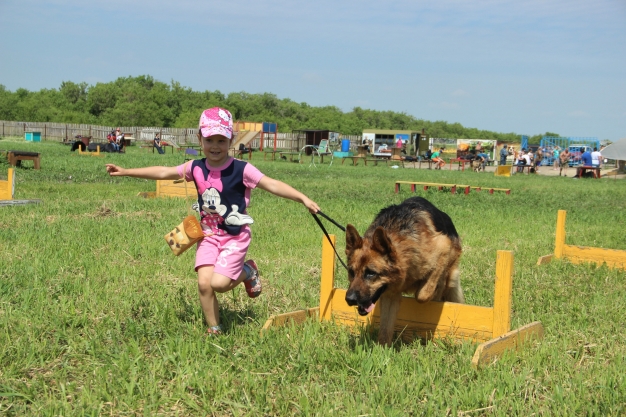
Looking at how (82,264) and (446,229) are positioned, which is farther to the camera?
(82,264)

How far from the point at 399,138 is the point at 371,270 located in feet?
188

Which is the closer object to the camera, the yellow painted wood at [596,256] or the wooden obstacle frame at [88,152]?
the yellow painted wood at [596,256]

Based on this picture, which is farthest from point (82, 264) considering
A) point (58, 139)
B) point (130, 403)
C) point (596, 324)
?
point (58, 139)

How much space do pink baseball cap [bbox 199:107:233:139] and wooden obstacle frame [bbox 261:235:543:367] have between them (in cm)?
130

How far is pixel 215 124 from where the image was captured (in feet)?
16.5

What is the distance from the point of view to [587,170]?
36.6 metres

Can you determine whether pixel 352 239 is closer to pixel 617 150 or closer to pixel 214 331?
pixel 214 331

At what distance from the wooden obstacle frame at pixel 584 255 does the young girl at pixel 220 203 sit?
4.91m

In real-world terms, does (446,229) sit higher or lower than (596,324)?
higher

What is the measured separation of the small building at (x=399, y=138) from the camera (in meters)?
61.3

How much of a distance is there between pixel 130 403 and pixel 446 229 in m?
3.00

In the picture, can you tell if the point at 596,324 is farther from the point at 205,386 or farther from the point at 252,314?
the point at 205,386

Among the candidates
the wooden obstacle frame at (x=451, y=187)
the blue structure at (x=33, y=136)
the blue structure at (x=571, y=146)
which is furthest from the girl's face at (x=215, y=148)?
the blue structure at (x=33, y=136)

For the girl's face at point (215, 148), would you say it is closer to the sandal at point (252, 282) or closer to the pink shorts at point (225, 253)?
the pink shorts at point (225, 253)
